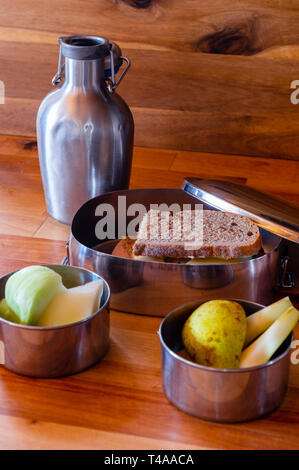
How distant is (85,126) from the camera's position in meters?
1.02

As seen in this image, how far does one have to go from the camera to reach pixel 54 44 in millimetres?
1371

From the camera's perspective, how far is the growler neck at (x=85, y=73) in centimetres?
101

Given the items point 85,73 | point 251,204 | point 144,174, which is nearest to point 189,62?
point 144,174

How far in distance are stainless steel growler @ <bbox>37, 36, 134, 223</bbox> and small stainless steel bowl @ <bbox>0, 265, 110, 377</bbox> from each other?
34cm

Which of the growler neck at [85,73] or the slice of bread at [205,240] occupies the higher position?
the growler neck at [85,73]

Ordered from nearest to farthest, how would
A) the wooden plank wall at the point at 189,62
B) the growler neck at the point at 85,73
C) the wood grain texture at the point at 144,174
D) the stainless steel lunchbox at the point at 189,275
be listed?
the stainless steel lunchbox at the point at 189,275 < the growler neck at the point at 85,73 < the wood grain texture at the point at 144,174 < the wooden plank wall at the point at 189,62

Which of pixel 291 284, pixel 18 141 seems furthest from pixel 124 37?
pixel 291 284

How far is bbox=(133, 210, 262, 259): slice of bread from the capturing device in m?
0.87

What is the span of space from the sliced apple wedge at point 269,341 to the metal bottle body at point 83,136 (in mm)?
454

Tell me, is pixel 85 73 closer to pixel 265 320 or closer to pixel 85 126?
pixel 85 126

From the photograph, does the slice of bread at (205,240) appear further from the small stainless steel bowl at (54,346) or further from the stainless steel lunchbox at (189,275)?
the small stainless steel bowl at (54,346)

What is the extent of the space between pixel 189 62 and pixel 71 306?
0.75 m

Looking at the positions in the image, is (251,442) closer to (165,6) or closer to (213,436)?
(213,436)

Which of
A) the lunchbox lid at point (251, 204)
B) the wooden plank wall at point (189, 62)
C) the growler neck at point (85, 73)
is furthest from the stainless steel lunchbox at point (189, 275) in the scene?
the wooden plank wall at point (189, 62)
